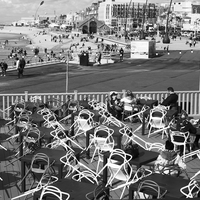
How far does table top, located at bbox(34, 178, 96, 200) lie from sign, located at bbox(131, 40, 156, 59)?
4708 cm

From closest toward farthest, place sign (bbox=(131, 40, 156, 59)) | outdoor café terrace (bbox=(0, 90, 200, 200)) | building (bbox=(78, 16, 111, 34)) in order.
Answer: outdoor café terrace (bbox=(0, 90, 200, 200)) < sign (bbox=(131, 40, 156, 59)) < building (bbox=(78, 16, 111, 34))

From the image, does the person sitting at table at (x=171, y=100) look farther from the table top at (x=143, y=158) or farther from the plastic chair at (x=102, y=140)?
the table top at (x=143, y=158)

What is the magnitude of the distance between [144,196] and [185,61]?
149 ft

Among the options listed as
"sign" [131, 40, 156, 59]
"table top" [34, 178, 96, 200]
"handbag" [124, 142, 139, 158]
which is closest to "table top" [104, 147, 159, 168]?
"handbag" [124, 142, 139, 158]

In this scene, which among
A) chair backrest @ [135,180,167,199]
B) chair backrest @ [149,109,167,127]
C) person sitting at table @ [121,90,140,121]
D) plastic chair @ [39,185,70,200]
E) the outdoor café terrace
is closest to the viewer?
plastic chair @ [39,185,70,200]

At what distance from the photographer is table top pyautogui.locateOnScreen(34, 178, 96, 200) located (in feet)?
19.2

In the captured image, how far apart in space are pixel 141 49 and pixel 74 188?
48.2 metres

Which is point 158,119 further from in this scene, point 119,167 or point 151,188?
point 151,188

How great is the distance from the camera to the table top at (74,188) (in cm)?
584

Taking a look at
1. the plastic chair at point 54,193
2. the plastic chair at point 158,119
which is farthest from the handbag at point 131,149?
the plastic chair at point 158,119

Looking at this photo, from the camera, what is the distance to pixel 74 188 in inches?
240

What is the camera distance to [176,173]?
750 cm

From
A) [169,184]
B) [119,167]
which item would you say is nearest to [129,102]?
[119,167]

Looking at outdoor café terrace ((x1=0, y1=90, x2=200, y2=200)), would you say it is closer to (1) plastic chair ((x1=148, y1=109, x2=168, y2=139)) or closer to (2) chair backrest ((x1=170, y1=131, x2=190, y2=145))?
(1) plastic chair ((x1=148, y1=109, x2=168, y2=139))
